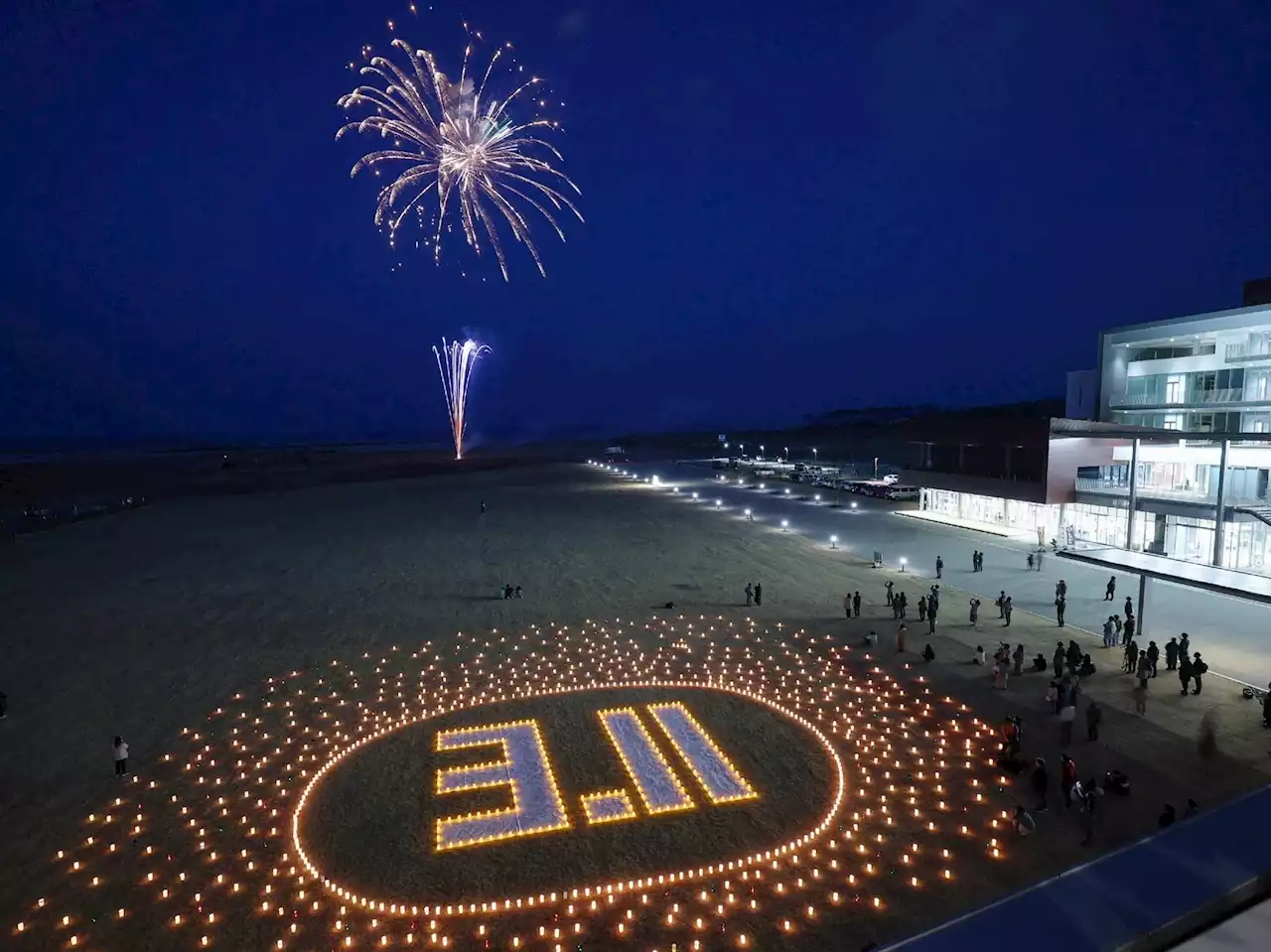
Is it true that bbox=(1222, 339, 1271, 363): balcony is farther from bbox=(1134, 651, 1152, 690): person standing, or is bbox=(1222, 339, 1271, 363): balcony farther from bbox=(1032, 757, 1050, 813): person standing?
bbox=(1032, 757, 1050, 813): person standing

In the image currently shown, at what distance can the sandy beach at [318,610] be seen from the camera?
49.8ft

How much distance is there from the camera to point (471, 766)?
16781 mm

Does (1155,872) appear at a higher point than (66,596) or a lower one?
higher

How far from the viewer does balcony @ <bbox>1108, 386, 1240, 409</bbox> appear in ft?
138

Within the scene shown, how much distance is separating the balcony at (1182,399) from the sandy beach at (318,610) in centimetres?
2737

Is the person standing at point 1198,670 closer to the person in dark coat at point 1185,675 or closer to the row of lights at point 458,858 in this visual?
the person in dark coat at point 1185,675

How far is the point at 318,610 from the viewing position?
102ft

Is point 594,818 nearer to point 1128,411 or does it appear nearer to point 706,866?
point 706,866

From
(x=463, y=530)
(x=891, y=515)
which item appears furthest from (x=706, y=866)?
(x=891, y=515)

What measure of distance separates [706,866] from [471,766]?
6.87 metres

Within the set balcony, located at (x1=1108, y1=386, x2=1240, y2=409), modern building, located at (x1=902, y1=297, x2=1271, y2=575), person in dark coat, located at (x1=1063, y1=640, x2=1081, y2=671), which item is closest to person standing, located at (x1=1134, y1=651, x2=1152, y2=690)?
person in dark coat, located at (x1=1063, y1=640, x2=1081, y2=671)

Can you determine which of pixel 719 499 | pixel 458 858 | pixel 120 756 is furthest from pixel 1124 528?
pixel 120 756

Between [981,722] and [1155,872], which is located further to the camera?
[981,722]

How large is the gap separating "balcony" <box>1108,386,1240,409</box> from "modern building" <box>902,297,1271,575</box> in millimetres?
73
